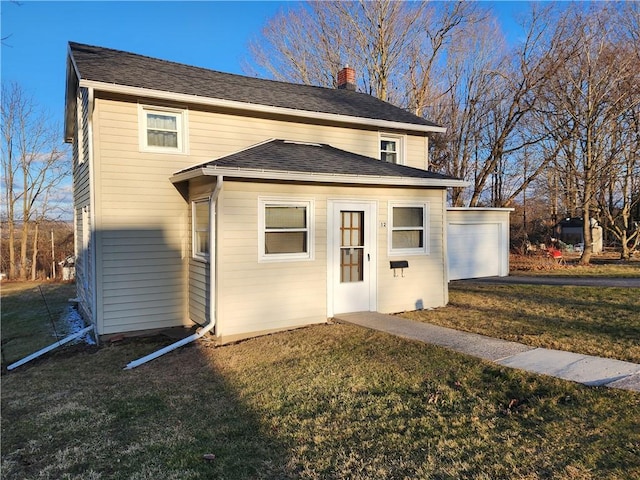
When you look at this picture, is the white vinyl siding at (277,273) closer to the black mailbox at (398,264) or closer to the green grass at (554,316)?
the black mailbox at (398,264)

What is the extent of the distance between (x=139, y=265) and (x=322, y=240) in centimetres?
350

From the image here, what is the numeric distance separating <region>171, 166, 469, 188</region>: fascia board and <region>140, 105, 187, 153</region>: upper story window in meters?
0.72

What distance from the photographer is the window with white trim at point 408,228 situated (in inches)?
357

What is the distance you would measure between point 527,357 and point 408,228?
415cm

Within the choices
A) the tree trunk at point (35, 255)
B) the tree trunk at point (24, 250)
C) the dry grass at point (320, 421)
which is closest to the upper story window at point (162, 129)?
the dry grass at point (320, 421)

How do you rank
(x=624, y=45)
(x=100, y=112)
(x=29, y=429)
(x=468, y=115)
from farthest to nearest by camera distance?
1. (x=468, y=115)
2. (x=624, y=45)
3. (x=100, y=112)
4. (x=29, y=429)

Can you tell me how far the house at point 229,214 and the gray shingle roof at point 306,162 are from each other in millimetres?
47

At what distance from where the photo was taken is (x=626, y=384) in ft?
14.7

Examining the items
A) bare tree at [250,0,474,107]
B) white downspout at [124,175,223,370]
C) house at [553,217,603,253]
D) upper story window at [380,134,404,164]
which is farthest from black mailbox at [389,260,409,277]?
house at [553,217,603,253]

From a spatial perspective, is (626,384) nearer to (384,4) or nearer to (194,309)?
(194,309)

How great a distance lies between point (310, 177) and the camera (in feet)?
25.4

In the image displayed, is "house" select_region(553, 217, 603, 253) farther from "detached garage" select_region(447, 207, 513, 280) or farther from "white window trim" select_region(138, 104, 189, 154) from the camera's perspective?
"white window trim" select_region(138, 104, 189, 154)

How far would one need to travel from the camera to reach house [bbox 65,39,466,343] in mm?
7531

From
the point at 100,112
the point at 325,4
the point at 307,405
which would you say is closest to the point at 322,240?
the point at 307,405
